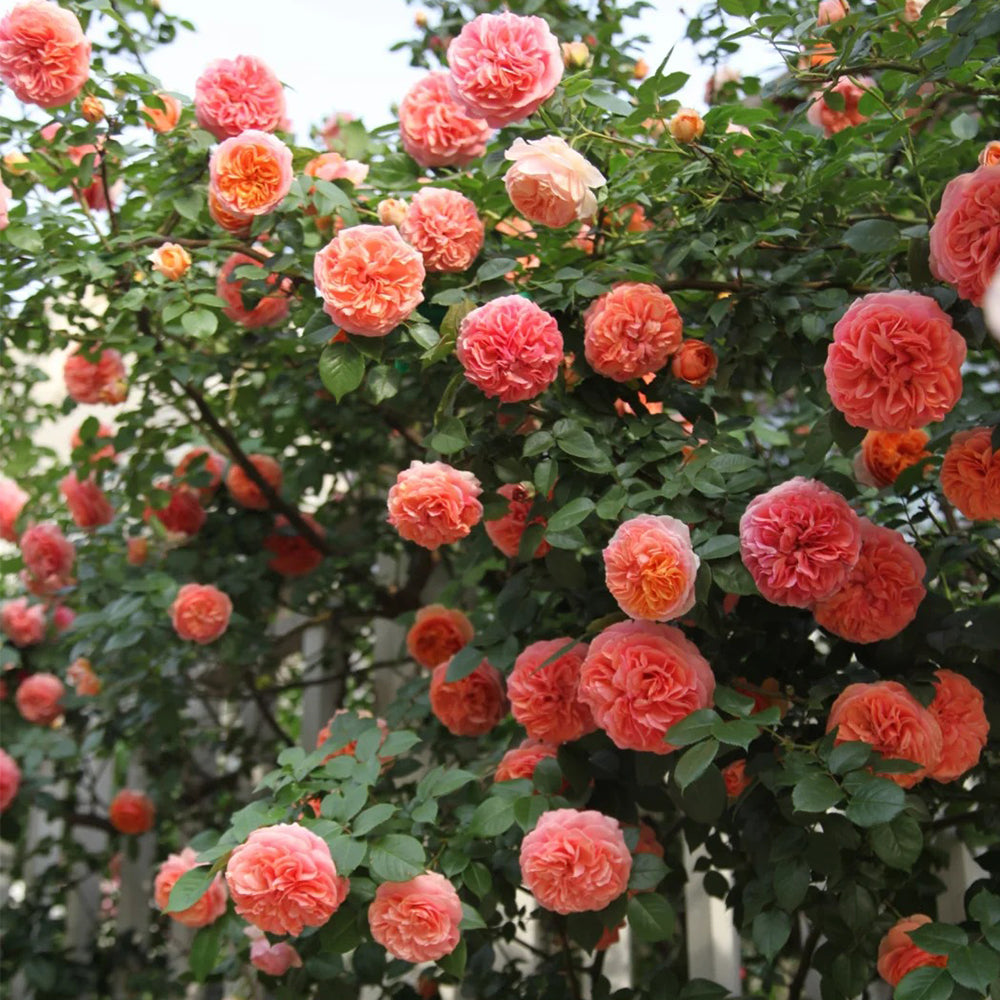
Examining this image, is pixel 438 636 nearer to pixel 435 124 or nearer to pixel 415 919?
pixel 415 919

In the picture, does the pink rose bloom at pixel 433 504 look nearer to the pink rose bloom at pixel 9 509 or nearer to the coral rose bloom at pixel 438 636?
the coral rose bloom at pixel 438 636

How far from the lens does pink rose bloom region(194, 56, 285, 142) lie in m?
1.50

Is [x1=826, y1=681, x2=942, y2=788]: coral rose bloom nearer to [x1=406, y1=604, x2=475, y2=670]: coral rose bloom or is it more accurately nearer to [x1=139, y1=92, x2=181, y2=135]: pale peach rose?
[x1=406, y1=604, x2=475, y2=670]: coral rose bloom

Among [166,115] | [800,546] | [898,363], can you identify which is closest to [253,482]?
[166,115]

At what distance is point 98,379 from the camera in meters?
1.99

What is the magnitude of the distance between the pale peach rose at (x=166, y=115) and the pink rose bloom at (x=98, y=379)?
47cm

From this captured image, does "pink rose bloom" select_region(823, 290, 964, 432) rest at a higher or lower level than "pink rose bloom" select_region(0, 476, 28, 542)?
higher

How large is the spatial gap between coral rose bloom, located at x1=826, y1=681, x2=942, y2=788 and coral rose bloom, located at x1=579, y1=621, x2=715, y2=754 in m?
0.13

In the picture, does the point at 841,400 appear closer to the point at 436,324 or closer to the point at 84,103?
the point at 436,324

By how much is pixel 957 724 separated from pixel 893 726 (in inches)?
3.4

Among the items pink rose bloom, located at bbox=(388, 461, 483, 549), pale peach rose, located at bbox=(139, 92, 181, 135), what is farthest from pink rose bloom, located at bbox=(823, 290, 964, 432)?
pale peach rose, located at bbox=(139, 92, 181, 135)

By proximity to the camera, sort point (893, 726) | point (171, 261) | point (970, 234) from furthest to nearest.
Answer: point (171, 261)
point (893, 726)
point (970, 234)

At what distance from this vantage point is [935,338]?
1099mm

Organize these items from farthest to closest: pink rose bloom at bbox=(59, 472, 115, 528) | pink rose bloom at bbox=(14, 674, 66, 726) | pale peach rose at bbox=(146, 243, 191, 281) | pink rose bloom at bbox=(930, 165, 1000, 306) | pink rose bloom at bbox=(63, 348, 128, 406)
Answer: pink rose bloom at bbox=(14, 674, 66, 726)
pink rose bloom at bbox=(59, 472, 115, 528)
pink rose bloom at bbox=(63, 348, 128, 406)
pale peach rose at bbox=(146, 243, 191, 281)
pink rose bloom at bbox=(930, 165, 1000, 306)
